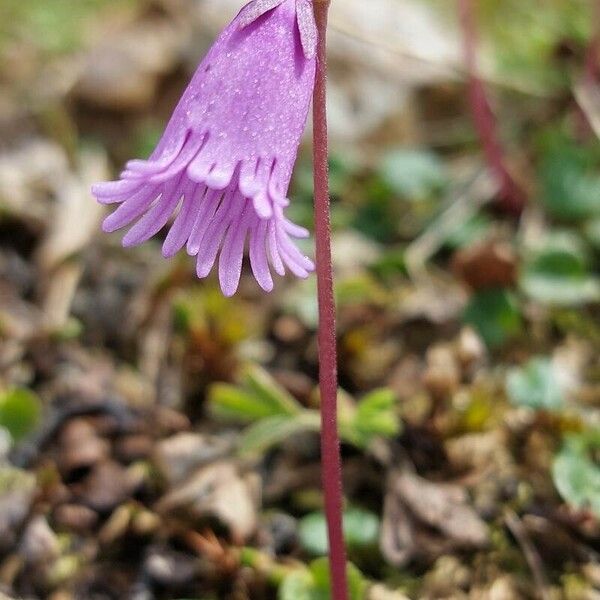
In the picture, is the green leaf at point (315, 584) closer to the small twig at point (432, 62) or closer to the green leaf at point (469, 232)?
the green leaf at point (469, 232)

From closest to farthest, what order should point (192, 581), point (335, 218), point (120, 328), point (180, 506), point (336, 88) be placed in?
point (192, 581), point (180, 506), point (120, 328), point (335, 218), point (336, 88)

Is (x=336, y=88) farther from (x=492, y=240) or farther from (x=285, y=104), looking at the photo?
(x=285, y=104)

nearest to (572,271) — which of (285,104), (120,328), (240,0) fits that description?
(120,328)

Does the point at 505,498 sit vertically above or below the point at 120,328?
below

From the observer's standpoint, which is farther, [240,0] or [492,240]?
[240,0]

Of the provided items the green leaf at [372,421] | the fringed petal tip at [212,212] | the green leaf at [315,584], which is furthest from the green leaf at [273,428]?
the fringed petal tip at [212,212]

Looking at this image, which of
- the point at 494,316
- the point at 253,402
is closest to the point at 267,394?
the point at 253,402

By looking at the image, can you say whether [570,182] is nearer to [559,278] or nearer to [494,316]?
[559,278]
